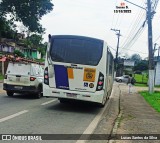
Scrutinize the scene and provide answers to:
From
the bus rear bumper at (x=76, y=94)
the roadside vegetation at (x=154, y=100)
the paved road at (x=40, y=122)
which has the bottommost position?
the roadside vegetation at (x=154, y=100)

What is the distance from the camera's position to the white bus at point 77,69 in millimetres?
12891

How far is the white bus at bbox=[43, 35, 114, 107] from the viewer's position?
42.3 feet

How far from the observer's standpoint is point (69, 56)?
43.2 feet

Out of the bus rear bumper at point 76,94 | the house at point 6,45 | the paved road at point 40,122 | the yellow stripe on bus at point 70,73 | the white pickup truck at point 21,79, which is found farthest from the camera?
the house at point 6,45

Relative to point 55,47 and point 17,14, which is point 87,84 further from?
point 17,14

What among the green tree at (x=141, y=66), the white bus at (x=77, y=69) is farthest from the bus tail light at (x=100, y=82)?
the green tree at (x=141, y=66)

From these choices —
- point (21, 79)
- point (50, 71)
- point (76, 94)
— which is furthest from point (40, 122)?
point (21, 79)

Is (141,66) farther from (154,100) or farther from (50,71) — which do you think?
(50,71)

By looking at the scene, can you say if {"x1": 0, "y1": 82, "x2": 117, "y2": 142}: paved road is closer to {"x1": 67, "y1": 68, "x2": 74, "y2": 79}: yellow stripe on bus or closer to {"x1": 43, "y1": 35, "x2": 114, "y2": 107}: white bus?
{"x1": 43, "y1": 35, "x2": 114, "y2": 107}: white bus

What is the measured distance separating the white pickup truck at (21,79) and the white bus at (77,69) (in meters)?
4.00

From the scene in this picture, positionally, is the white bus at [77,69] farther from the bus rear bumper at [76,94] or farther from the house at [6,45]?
the house at [6,45]

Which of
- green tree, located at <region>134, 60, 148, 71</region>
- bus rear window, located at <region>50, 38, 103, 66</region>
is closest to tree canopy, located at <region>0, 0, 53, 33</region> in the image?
bus rear window, located at <region>50, 38, 103, 66</region>

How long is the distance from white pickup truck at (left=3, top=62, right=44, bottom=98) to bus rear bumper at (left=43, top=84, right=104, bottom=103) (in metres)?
4.03

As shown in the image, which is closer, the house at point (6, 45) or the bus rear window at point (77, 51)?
the bus rear window at point (77, 51)
